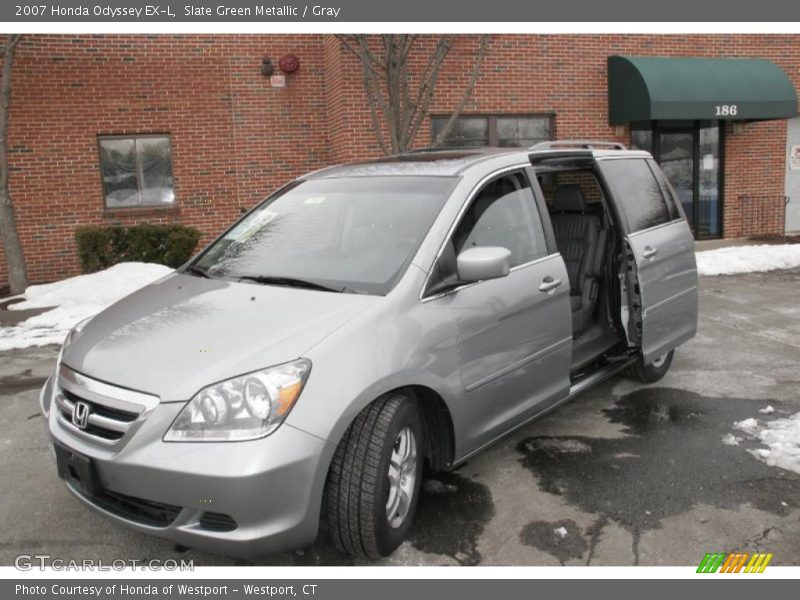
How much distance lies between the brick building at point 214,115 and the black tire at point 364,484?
907cm

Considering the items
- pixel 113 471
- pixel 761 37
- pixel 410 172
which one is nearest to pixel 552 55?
pixel 761 37

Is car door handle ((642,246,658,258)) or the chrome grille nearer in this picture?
the chrome grille

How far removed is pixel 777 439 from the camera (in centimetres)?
443

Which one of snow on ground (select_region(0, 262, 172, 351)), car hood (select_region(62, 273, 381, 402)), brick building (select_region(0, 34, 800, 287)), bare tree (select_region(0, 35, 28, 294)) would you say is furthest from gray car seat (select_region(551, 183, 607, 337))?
bare tree (select_region(0, 35, 28, 294))

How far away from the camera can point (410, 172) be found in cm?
412

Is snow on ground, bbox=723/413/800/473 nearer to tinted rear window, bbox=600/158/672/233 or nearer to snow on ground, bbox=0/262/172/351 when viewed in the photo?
tinted rear window, bbox=600/158/672/233

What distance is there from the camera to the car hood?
286cm

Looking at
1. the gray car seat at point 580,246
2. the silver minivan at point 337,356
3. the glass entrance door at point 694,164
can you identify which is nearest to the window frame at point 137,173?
the silver minivan at point 337,356

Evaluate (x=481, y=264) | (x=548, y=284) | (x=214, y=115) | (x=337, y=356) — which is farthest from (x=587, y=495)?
(x=214, y=115)

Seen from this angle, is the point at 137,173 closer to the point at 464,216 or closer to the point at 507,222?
the point at 507,222

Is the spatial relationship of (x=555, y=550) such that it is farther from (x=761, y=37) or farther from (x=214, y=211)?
(x=761, y=37)

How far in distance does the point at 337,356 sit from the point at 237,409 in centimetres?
44

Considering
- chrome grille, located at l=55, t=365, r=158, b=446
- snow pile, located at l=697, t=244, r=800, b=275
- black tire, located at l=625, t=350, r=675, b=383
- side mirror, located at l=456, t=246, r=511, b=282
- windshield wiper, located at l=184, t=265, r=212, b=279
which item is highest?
side mirror, located at l=456, t=246, r=511, b=282

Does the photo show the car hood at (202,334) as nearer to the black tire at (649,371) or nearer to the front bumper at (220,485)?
the front bumper at (220,485)
